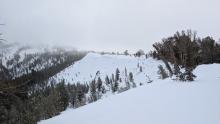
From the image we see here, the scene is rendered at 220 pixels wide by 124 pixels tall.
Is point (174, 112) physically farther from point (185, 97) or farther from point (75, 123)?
point (75, 123)

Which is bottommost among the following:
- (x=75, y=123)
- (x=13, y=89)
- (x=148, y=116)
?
(x=75, y=123)

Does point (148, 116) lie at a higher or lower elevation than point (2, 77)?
lower

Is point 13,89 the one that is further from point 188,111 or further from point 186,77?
point 186,77

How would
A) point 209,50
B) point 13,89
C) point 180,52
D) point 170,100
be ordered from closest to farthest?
point 13,89 → point 170,100 → point 180,52 → point 209,50

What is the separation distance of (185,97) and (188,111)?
308 cm

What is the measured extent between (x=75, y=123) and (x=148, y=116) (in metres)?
5.17

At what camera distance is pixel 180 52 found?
Answer: 24.1 meters

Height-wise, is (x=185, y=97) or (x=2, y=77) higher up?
(x=2, y=77)

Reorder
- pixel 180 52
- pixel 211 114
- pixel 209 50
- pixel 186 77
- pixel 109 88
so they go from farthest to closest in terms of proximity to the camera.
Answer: pixel 109 88
pixel 209 50
pixel 180 52
pixel 186 77
pixel 211 114

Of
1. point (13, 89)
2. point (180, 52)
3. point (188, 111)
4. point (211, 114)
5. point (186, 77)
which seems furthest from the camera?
point (180, 52)

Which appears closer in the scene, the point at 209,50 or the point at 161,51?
the point at 161,51

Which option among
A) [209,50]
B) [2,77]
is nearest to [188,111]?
[2,77]

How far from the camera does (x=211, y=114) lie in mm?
10867

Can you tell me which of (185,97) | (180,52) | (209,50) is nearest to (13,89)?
(185,97)
